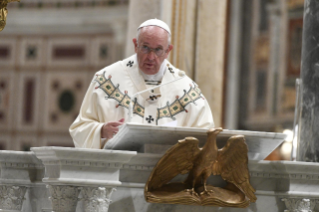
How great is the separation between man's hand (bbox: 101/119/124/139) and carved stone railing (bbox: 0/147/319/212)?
52 centimetres

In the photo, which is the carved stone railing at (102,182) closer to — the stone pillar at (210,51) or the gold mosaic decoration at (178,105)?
the gold mosaic decoration at (178,105)

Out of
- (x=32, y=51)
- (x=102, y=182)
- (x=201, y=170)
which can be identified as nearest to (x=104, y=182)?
(x=102, y=182)

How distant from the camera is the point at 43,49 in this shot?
11102 mm

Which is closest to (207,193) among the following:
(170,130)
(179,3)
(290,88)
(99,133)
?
(170,130)

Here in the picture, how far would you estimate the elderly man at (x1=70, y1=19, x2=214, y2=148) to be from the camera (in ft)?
12.8

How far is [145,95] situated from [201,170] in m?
1.29

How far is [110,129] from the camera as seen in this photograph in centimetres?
352

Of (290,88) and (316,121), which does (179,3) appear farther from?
(290,88)

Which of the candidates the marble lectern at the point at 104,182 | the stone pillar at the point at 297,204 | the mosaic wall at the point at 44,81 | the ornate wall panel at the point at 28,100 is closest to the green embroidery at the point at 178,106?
the marble lectern at the point at 104,182

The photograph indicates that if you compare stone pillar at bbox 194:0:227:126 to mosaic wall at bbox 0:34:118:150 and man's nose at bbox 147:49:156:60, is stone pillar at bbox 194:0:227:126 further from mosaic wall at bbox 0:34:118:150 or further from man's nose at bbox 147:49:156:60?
mosaic wall at bbox 0:34:118:150

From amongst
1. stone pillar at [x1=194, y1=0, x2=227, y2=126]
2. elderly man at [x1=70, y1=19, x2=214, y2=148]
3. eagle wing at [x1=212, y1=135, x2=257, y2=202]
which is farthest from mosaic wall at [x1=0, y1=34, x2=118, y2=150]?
eagle wing at [x1=212, y1=135, x2=257, y2=202]

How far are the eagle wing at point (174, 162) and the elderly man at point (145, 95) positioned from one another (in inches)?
39.2

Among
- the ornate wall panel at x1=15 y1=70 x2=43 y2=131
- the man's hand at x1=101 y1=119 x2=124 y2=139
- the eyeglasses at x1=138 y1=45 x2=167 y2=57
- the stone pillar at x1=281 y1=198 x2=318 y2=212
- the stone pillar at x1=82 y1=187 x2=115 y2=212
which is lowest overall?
the ornate wall panel at x1=15 y1=70 x2=43 y2=131

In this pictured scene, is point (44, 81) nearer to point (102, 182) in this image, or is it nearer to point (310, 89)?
point (310, 89)
